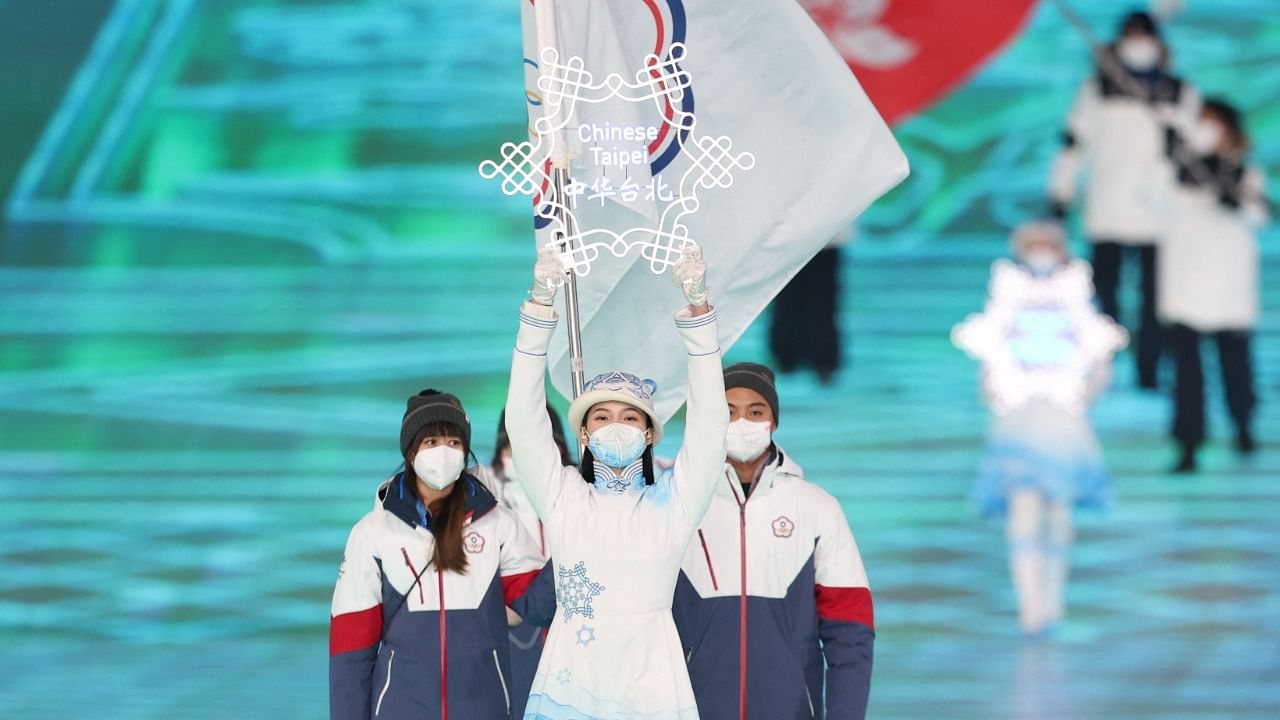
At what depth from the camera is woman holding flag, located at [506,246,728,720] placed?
405 centimetres

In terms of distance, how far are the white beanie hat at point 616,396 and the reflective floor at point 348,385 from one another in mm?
2623

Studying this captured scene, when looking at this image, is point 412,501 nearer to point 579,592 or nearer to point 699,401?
point 579,592

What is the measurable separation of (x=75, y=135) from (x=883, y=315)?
17.4ft

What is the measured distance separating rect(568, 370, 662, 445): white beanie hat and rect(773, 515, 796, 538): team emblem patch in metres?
0.44

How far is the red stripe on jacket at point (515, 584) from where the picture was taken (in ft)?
14.5

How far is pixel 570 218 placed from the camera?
429 cm

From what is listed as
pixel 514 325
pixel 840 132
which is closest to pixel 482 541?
pixel 840 132

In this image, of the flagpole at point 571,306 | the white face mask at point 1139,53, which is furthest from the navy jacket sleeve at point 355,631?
the white face mask at point 1139,53

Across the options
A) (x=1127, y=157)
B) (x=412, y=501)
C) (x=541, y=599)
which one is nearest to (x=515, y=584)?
(x=541, y=599)

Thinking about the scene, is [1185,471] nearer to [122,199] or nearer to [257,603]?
[257,603]

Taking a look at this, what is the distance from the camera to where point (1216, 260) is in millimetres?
10070

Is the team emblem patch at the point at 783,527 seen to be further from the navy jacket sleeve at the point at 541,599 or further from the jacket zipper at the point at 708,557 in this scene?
the navy jacket sleeve at the point at 541,599

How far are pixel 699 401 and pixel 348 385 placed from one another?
282 inches

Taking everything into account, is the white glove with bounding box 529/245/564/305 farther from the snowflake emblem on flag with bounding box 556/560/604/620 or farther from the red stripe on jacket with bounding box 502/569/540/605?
the red stripe on jacket with bounding box 502/569/540/605
